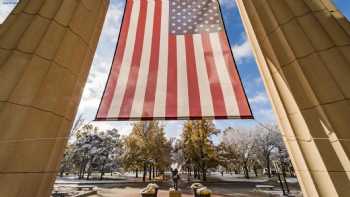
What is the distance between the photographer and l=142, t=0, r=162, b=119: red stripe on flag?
108 inches

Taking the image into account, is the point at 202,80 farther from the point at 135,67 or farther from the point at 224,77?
the point at 135,67

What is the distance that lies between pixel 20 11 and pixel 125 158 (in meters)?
18.7

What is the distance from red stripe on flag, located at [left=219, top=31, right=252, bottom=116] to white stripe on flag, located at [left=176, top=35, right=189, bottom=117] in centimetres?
72

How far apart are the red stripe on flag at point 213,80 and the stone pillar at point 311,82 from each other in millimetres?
809

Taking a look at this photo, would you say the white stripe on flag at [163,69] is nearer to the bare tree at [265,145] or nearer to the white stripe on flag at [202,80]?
the white stripe on flag at [202,80]

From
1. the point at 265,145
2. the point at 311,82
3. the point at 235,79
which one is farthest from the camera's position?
the point at 265,145

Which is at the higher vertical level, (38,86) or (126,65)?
(126,65)

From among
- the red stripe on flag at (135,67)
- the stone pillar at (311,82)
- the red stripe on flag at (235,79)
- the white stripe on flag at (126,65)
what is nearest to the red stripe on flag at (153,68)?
the red stripe on flag at (135,67)

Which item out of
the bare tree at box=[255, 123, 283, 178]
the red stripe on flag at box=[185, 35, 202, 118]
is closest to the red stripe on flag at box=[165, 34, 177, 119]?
the red stripe on flag at box=[185, 35, 202, 118]

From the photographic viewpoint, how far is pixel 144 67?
9.96ft

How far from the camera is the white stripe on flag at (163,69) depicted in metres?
2.73

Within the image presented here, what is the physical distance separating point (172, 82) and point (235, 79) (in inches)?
41.9

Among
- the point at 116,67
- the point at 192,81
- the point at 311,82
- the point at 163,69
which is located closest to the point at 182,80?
the point at 192,81

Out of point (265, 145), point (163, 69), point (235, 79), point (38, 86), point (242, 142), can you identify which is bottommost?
point (38, 86)
